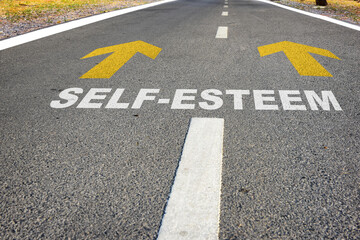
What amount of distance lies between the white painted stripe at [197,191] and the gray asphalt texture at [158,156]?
0.06 meters

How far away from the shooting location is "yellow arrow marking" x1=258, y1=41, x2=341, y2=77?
16.2 ft

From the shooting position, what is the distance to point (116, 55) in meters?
6.02

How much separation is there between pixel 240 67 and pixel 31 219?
399cm

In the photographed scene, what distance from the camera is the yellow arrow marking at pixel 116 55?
4969 millimetres

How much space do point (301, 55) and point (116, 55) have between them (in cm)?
A: 332

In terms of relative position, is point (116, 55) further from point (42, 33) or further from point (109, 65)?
point (42, 33)

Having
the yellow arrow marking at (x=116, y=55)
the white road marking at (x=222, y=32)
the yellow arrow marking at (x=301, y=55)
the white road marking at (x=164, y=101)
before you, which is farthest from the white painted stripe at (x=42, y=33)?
the yellow arrow marking at (x=301, y=55)

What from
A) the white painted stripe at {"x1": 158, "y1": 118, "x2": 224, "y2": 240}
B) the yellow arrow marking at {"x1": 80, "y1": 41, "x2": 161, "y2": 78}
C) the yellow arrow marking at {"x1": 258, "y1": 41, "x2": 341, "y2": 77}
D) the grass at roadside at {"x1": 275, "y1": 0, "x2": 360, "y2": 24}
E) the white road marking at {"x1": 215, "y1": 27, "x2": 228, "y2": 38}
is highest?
the white painted stripe at {"x1": 158, "y1": 118, "x2": 224, "y2": 240}

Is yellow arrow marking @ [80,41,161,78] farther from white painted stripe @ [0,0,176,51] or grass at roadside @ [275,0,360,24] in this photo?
grass at roadside @ [275,0,360,24]

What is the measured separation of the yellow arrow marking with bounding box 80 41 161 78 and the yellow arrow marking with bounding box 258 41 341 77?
2164mm

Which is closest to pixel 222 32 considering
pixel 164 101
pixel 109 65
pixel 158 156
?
pixel 109 65

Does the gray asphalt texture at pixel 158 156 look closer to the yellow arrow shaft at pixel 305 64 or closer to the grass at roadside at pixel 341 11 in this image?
the yellow arrow shaft at pixel 305 64

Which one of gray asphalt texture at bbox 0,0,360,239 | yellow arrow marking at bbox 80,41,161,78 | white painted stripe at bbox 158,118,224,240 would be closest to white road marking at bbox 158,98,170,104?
gray asphalt texture at bbox 0,0,360,239

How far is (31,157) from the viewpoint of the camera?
2725 millimetres
